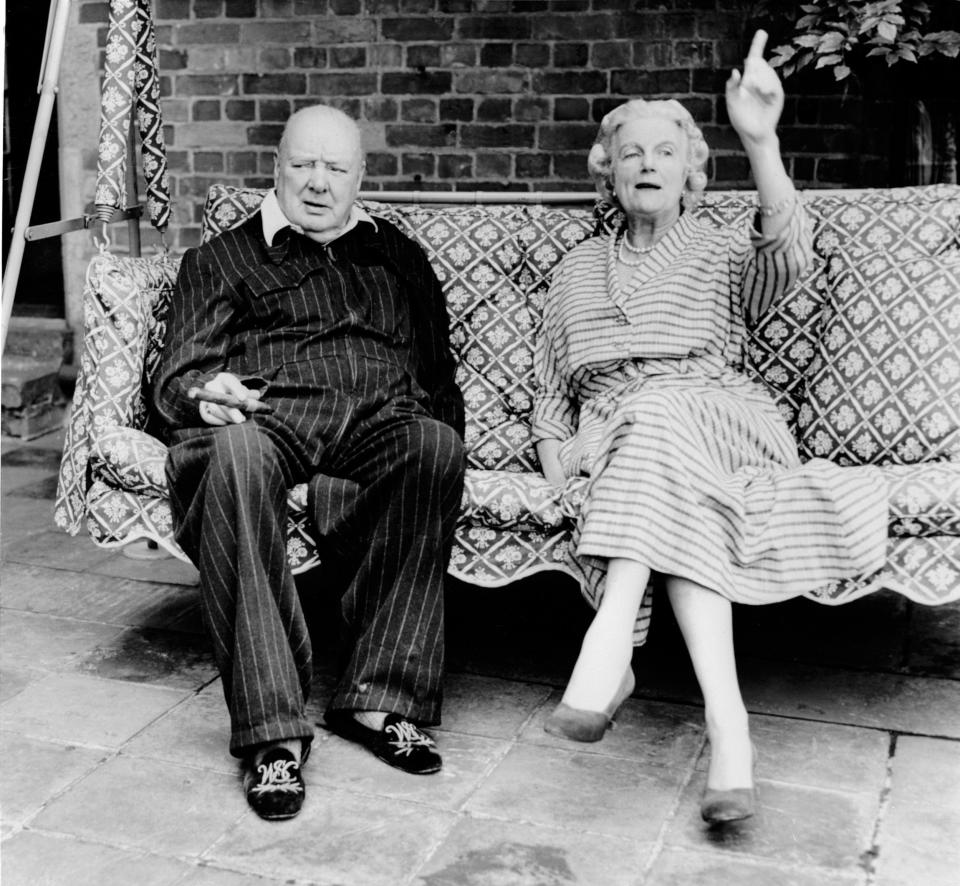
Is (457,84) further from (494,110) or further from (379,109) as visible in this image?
(379,109)

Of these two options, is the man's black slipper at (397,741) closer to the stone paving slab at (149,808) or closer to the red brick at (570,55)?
the stone paving slab at (149,808)

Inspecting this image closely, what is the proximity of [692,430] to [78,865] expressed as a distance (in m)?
1.29

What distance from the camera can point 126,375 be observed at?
9.70 feet

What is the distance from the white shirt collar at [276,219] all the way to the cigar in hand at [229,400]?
1.59ft

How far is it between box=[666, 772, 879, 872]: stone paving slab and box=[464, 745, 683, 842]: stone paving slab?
0.05m

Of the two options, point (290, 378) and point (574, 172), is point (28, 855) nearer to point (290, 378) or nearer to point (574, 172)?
point (290, 378)

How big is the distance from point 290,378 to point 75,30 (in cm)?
274

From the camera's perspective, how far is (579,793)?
2.32 metres

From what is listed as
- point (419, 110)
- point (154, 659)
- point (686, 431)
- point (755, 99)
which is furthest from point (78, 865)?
point (419, 110)

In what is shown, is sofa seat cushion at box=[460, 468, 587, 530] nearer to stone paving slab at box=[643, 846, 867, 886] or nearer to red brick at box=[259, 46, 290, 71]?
stone paving slab at box=[643, 846, 867, 886]

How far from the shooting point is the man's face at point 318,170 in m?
2.94

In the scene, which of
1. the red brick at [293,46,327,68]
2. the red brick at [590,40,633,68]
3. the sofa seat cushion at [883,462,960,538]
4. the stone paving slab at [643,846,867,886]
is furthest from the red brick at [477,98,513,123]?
the stone paving slab at [643,846,867,886]

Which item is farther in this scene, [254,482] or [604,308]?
[604,308]

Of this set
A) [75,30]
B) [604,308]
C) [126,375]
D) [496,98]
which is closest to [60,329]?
[75,30]
